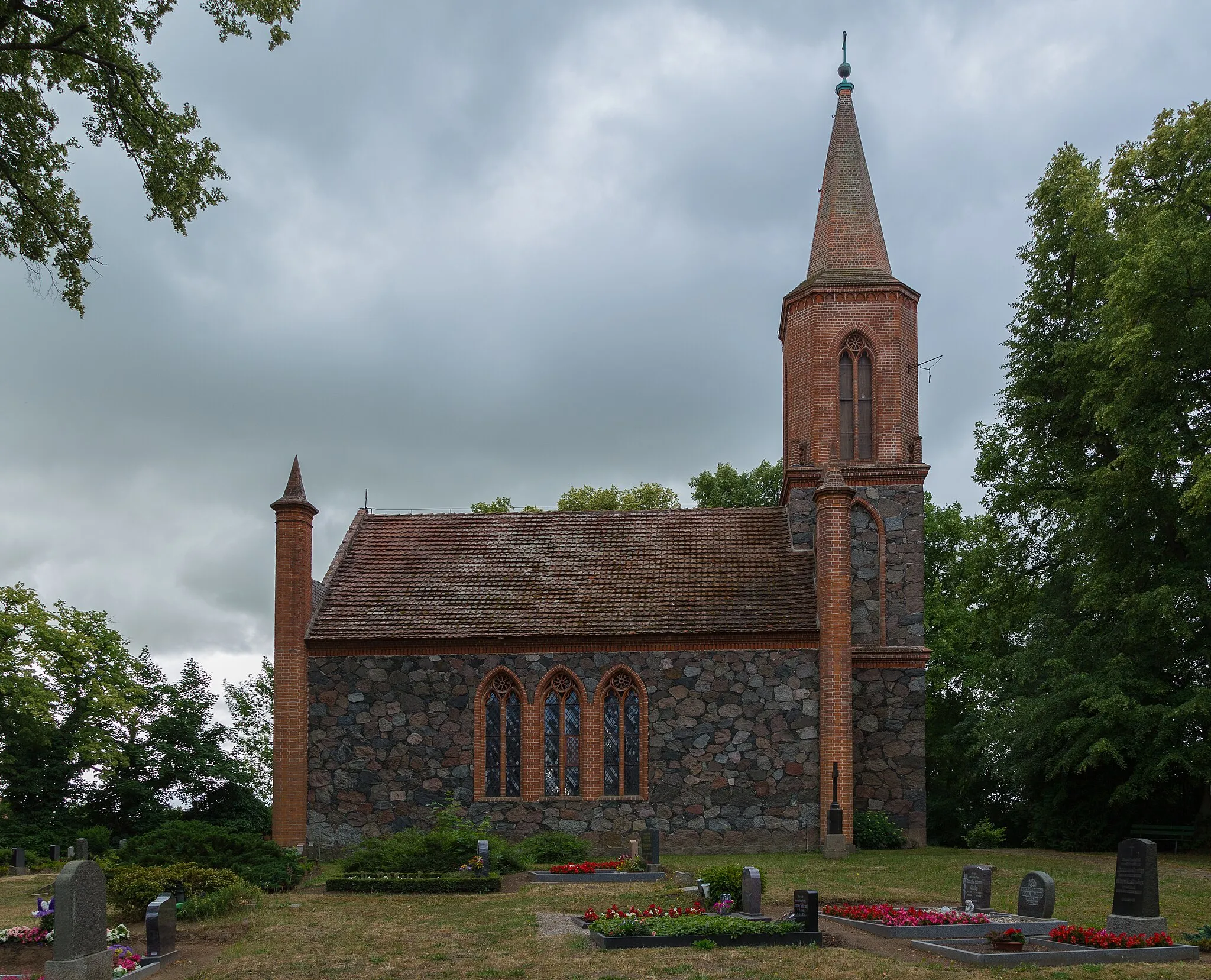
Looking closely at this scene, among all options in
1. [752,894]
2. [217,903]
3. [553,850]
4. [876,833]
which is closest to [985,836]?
[876,833]

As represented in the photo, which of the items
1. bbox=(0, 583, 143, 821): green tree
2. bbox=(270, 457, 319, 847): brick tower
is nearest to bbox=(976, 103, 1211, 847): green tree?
bbox=(270, 457, 319, 847): brick tower

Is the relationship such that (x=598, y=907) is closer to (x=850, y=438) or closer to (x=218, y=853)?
(x=218, y=853)

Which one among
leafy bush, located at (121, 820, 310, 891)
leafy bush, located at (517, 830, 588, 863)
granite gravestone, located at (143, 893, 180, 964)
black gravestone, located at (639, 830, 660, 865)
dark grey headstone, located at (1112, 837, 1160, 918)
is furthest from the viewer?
leafy bush, located at (517, 830, 588, 863)

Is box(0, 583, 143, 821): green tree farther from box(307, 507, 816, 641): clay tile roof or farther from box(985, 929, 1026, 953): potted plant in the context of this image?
box(985, 929, 1026, 953): potted plant

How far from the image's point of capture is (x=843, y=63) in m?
32.6

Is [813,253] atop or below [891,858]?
atop

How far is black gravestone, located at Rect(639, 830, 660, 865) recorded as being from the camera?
2169 cm

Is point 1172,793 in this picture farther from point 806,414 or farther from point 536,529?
point 536,529

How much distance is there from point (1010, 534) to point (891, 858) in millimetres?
11276

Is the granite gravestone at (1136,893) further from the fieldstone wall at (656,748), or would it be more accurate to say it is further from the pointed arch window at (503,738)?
the pointed arch window at (503,738)

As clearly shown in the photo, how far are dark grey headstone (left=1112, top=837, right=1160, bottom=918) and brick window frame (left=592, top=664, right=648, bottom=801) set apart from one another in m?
12.7

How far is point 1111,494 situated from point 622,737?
1228 centimetres

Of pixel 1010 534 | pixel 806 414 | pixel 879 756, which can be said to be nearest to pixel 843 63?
pixel 806 414

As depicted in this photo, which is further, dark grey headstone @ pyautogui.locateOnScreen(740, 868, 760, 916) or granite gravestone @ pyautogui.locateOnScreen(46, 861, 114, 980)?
dark grey headstone @ pyautogui.locateOnScreen(740, 868, 760, 916)
